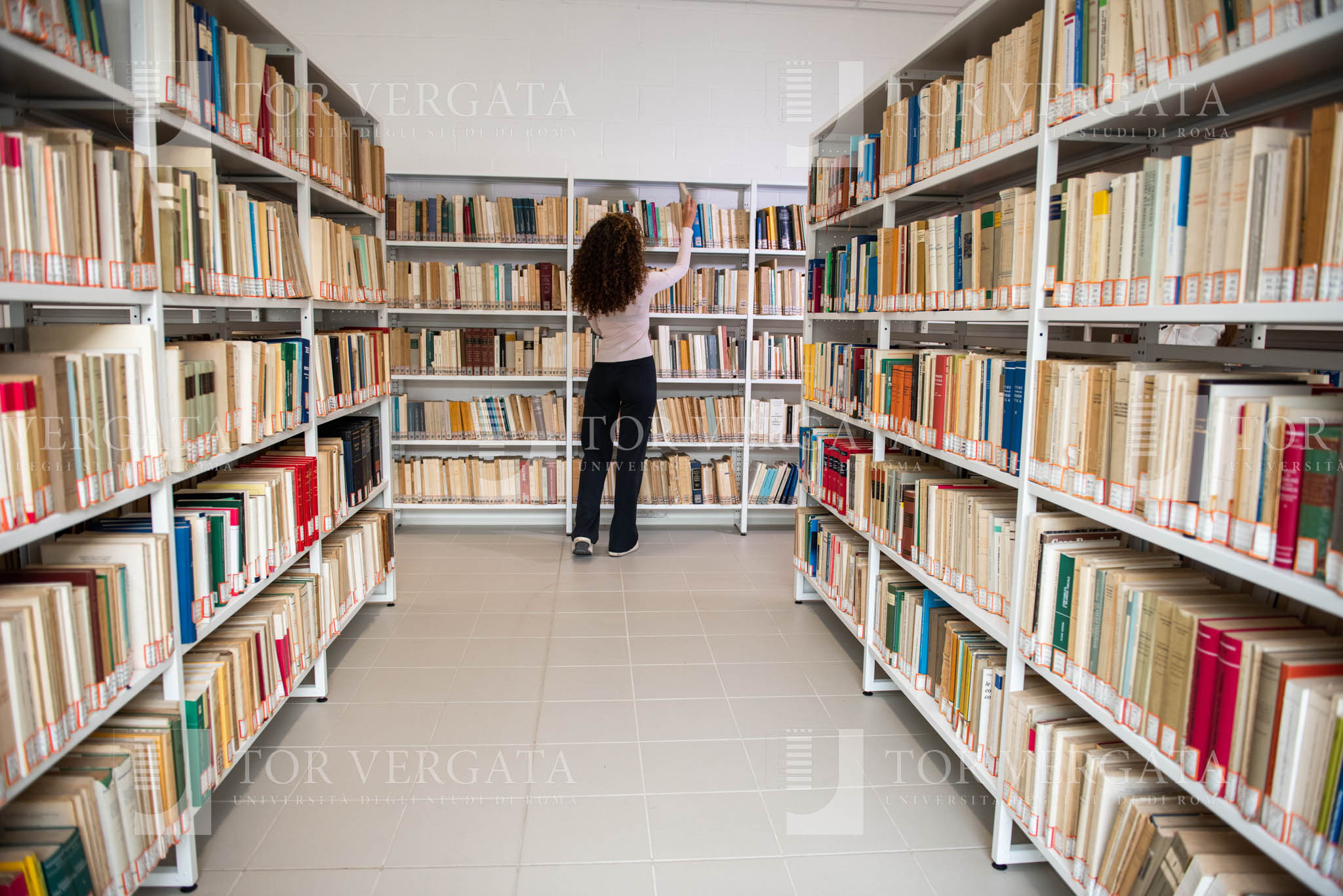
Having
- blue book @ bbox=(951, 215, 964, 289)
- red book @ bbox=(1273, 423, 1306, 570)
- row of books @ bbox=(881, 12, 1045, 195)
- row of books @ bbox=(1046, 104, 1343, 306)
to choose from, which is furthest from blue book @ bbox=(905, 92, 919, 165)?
red book @ bbox=(1273, 423, 1306, 570)

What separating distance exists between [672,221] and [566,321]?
941 millimetres

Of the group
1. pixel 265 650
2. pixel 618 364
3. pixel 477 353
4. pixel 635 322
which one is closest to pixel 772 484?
pixel 618 364

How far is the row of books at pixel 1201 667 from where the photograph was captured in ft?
3.80

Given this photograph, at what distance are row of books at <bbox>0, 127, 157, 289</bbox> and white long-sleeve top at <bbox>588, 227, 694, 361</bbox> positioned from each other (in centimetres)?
279

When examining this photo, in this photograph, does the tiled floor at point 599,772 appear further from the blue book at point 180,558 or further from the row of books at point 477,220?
the row of books at point 477,220

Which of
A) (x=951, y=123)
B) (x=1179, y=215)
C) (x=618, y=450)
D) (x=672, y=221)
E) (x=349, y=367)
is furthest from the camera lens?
(x=672, y=221)

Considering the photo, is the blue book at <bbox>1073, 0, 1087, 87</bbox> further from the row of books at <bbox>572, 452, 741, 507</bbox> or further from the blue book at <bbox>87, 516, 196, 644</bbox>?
the row of books at <bbox>572, 452, 741, 507</bbox>

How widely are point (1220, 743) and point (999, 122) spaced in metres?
1.55

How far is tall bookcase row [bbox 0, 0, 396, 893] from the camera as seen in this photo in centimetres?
151

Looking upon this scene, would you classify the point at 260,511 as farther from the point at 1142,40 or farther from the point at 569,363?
the point at 569,363

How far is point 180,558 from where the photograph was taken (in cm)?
191

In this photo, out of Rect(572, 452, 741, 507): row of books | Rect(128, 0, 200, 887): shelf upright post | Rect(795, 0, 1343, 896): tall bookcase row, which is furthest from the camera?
Rect(572, 452, 741, 507): row of books

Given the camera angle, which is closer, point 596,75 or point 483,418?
point 483,418

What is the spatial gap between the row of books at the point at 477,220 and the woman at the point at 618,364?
513mm
